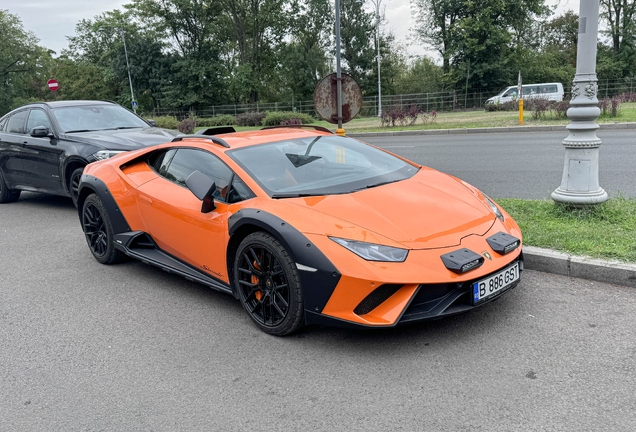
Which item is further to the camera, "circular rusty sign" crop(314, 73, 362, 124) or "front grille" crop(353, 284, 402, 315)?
"circular rusty sign" crop(314, 73, 362, 124)

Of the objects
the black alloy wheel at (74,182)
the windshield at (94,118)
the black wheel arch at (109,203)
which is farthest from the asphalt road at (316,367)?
the windshield at (94,118)

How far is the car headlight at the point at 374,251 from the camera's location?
2934 millimetres

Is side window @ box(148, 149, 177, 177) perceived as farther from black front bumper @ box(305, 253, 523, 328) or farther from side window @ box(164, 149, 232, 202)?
black front bumper @ box(305, 253, 523, 328)

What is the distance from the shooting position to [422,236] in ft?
10.2

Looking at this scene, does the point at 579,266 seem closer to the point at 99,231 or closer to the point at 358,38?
the point at 99,231

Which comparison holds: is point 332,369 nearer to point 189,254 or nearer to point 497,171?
point 189,254

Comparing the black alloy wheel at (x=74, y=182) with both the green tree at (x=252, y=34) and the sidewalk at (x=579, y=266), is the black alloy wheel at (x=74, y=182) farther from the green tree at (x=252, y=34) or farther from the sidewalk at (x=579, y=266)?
the green tree at (x=252, y=34)

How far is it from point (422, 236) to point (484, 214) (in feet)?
2.38

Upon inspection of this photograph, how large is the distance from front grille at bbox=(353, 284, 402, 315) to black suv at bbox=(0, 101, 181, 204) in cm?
508

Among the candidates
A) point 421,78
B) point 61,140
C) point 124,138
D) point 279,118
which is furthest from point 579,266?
point 421,78

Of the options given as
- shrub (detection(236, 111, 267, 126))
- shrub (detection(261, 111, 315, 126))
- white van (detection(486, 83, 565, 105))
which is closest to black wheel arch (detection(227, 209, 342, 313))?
shrub (detection(261, 111, 315, 126))

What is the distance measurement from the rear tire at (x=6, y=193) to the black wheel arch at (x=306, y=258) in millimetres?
7219

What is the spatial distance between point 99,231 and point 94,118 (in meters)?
3.60

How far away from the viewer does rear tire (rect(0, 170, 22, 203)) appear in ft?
28.5
